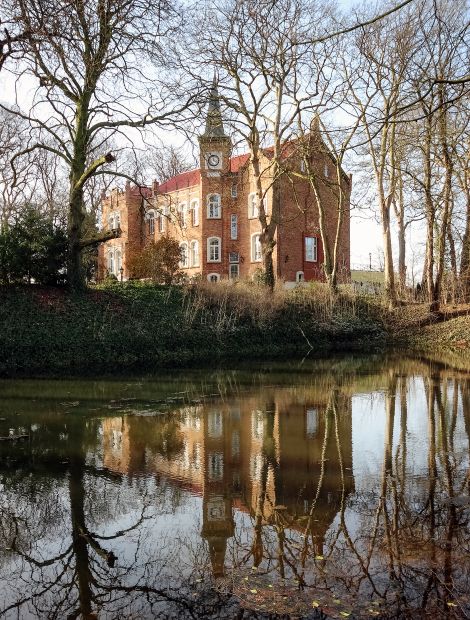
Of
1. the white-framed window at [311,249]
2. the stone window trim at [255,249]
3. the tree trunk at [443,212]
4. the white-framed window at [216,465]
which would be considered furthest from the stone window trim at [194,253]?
the white-framed window at [216,465]

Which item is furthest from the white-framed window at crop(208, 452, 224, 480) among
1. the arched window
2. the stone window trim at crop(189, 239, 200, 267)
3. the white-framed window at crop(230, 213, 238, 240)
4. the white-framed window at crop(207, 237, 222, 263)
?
the arched window

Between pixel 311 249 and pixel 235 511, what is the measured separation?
36703 millimetres

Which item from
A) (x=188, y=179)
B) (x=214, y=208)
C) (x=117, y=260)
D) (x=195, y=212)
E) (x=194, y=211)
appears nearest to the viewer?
(x=214, y=208)

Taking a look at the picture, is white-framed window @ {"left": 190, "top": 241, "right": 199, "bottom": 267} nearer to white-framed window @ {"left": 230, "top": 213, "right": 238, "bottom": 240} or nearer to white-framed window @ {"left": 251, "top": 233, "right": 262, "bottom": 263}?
white-framed window @ {"left": 230, "top": 213, "right": 238, "bottom": 240}

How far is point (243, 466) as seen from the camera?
7.46m

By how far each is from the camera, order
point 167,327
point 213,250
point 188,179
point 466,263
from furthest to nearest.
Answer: point 188,179 < point 213,250 < point 466,263 < point 167,327

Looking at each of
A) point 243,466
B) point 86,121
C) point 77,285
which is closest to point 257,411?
point 243,466

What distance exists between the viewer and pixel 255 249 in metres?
42.5

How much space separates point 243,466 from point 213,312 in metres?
16.8

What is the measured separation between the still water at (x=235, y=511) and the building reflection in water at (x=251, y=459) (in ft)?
0.09

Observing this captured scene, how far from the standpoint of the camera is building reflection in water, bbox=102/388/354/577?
5.67 m

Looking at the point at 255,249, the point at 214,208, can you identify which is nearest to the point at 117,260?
the point at 214,208

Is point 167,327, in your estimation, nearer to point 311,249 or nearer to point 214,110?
point 214,110

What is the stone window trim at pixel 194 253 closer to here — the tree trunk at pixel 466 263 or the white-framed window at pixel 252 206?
the white-framed window at pixel 252 206
